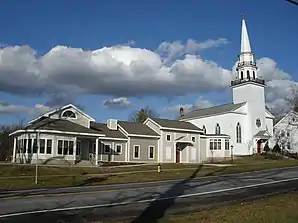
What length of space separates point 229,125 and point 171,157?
1304 centimetres

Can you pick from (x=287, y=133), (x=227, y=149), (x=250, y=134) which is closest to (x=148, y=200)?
(x=227, y=149)

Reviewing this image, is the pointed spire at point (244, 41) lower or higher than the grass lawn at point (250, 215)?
higher

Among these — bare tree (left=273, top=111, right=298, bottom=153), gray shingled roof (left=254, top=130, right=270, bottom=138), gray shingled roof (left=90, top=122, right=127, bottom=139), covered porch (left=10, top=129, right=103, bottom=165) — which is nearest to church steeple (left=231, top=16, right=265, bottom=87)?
gray shingled roof (left=254, top=130, right=270, bottom=138)

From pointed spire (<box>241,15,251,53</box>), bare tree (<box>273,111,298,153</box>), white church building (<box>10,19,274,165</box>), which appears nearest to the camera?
white church building (<box>10,19,274,165</box>)

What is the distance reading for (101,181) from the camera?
2519 cm

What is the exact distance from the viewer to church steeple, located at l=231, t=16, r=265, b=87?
6072 cm

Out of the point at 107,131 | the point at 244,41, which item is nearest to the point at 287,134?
the point at 244,41

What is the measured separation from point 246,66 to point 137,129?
23237mm

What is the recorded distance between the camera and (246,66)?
201 feet

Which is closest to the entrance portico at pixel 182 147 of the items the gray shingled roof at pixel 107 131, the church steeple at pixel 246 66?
the gray shingled roof at pixel 107 131

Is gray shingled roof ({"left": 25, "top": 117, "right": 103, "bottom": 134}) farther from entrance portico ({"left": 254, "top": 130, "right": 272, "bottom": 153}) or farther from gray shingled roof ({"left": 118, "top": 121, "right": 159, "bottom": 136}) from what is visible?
entrance portico ({"left": 254, "top": 130, "right": 272, "bottom": 153})

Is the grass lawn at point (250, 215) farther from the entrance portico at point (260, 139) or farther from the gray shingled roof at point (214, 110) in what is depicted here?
the gray shingled roof at point (214, 110)

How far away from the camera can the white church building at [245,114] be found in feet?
191

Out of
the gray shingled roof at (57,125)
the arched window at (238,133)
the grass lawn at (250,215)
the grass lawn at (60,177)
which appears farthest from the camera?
the arched window at (238,133)
